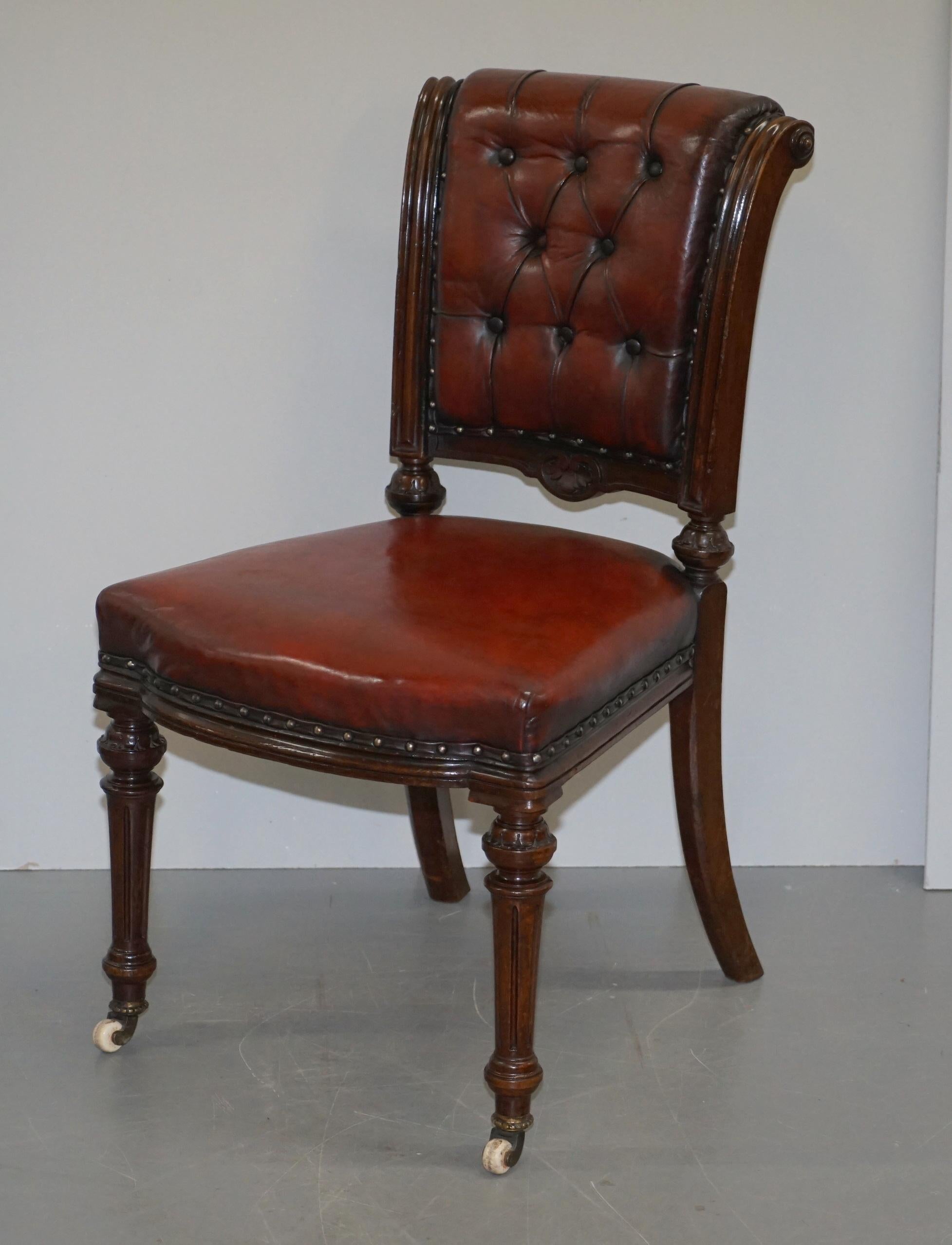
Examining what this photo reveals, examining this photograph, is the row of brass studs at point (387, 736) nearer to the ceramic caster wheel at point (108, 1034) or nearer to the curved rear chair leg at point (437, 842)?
the ceramic caster wheel at point (108, 1034)

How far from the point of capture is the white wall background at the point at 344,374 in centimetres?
186

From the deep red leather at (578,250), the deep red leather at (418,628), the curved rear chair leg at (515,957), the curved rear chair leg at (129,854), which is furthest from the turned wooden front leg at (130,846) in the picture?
the deep red leather at (578,250)

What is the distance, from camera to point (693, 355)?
158 cm

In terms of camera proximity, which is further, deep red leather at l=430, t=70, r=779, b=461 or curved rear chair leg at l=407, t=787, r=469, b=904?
curved rear chair leg at l=407, t=787, r=469, b=904

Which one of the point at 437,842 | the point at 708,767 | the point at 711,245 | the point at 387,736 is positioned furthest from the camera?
the point at 437,842

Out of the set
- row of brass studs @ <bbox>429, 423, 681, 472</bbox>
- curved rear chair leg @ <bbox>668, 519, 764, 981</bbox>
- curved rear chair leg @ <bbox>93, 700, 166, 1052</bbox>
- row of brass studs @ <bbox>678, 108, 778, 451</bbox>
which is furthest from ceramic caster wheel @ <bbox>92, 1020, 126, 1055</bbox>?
row of brass studs @ <bbox>678, 108, 778, 451</bbox>

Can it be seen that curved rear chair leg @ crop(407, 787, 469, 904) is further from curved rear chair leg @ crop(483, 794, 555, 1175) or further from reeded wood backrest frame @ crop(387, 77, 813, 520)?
curved rear chair leg @ crop(483, 794, 555, 1175)

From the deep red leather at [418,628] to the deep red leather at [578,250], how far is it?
17 centimetres

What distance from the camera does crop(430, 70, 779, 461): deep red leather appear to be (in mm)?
1563

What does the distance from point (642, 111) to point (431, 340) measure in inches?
14.3

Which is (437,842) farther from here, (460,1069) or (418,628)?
(418,628)

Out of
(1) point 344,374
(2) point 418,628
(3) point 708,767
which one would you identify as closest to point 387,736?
(2) point 418,628

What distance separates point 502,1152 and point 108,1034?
0.49 meters

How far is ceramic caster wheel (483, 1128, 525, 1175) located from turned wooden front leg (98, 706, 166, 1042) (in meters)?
0.45
